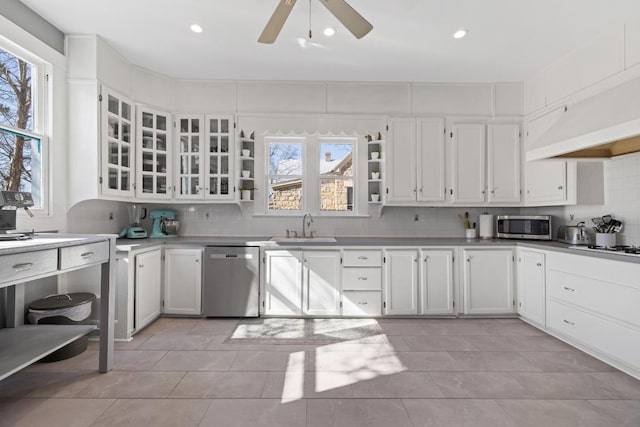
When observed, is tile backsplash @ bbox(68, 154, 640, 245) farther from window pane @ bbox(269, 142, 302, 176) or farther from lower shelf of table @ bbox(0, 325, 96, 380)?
lower shelf of table @ bbox(0, 325, 96, 380)

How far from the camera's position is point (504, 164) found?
3881mm

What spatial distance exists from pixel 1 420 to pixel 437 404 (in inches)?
102

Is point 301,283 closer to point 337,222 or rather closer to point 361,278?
point 361,278

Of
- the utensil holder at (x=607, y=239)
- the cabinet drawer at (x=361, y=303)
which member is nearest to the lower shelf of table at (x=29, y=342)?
the cabinet drawer at (x=361, y=303)

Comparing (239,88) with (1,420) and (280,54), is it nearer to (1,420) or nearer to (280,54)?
(280,54)

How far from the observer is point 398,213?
4.20m

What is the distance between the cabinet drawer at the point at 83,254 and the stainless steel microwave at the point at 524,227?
13.4 ft

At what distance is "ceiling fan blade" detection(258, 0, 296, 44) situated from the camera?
2.00 metres

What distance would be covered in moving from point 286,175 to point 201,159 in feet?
3.42

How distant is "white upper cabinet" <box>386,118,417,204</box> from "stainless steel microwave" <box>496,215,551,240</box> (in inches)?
44.5

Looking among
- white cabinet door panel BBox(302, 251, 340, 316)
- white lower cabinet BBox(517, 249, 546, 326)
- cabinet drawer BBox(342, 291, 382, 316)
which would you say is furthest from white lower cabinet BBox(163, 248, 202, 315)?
white lower cabinet BBox(517, 249, 546, 326)

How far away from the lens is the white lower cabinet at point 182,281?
3525mm

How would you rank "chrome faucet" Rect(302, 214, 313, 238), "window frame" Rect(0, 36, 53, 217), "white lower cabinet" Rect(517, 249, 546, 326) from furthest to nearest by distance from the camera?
"chrome faucet" Rect(302, 214, 313, 238) → "white lower cabinet" Rect(517, 249, 546, 326) → "window frame" Rect(0, 36, 53, 217)

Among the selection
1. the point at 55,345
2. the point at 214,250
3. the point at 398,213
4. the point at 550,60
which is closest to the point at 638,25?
the point at 550,60
